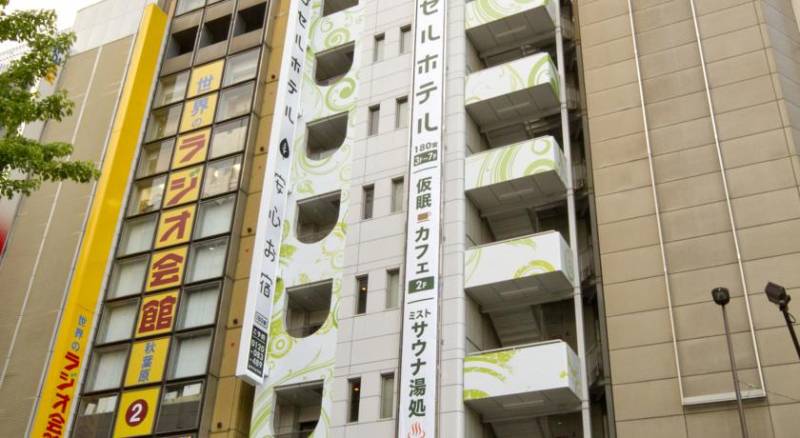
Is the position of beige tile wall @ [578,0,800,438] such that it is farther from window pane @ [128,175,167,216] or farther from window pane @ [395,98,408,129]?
window pane @ [128,175,167,216]

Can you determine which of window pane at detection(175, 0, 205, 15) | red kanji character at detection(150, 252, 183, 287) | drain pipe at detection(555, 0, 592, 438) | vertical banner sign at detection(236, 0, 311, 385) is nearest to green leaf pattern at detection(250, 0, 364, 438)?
vertical banner sign at detection(236, 0, 311, 385)

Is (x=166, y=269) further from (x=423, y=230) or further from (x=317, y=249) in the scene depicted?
(x=423, y=230)

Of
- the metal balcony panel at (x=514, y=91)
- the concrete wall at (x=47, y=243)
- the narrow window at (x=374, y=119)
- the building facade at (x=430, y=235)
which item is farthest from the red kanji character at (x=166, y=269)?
the metal balcony panel at (x=514, y=91)

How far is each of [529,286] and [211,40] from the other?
24.9 m

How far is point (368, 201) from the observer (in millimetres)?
36531

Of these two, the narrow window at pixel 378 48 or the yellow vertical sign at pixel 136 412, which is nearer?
the yellow vertical sign at pixel 136 412

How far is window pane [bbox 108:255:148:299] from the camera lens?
39250 millimetres

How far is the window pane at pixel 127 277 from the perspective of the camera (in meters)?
39.2

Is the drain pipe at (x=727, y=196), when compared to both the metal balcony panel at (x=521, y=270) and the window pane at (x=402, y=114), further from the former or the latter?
the window pane at (x=402, y=114)

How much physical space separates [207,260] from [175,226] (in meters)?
2.86

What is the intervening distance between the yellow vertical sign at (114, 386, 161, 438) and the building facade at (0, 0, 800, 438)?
0.09 m

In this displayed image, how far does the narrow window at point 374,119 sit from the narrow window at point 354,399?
37.5 feet

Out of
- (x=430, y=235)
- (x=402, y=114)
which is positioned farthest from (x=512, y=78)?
(x=430, y=235)

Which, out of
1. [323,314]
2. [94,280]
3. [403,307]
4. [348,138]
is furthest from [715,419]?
[94,280]
